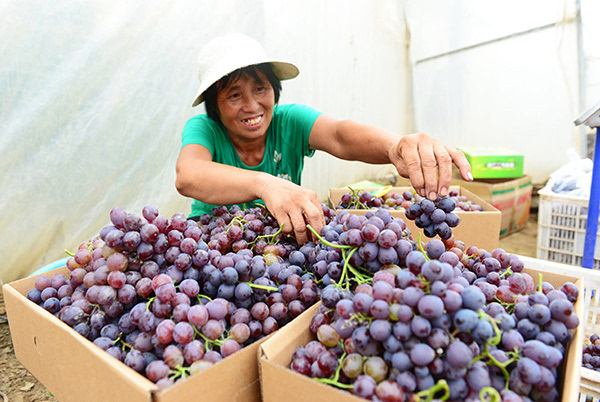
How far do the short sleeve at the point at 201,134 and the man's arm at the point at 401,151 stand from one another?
0.43 meters

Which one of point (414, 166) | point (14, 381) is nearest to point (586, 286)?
point (414, 166)

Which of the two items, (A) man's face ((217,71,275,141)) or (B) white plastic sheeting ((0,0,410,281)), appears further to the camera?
(B) white plastic sheeting ((0,0,410,281))

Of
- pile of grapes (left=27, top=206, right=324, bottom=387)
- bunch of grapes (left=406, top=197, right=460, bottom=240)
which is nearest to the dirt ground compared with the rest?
pile of grapes (left=27, top=206, right=324, bottom=387)

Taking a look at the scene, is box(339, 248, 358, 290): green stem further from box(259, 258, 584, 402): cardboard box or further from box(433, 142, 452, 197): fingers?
box(433, 142, 452, 197): fingers

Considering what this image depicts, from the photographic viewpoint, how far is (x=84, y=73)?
248 cm

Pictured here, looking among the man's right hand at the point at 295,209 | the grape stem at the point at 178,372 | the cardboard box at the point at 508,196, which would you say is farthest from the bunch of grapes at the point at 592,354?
the cardboard box at the point at 508,196

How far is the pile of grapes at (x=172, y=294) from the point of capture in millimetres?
723

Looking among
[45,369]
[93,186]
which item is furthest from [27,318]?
[93,186]

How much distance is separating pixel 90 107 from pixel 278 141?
1318 mm

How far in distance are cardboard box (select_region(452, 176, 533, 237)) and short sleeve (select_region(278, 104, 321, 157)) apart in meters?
2.29

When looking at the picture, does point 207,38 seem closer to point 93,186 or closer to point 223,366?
point 93,186

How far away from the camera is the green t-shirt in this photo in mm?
1801

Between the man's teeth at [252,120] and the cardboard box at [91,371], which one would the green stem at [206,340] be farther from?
the man's teeth at [252,120]

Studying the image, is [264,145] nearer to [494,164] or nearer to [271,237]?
[271,237]
